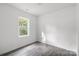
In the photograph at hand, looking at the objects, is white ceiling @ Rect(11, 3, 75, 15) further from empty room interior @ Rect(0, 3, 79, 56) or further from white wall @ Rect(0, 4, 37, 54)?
white wall @ Rect(0, 4, 37, 54)

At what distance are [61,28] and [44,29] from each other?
1.38 metres

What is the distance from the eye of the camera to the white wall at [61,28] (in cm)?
286

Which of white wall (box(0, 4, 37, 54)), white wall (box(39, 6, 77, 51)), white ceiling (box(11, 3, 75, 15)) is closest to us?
white wall (box(0, 4, 37, 54))

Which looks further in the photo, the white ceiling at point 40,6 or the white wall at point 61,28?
the white wall at point 61,28

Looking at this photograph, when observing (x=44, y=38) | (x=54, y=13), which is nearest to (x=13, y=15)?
(x=54, y=13)

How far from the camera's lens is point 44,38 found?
4.39m

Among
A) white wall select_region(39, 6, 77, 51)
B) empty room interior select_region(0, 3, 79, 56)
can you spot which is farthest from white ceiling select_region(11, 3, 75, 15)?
white wall select_region(39, 6, 77, 51)

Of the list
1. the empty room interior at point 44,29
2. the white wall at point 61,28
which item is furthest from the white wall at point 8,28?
the white wall at point 61,28

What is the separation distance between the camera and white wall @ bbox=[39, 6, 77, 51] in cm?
286

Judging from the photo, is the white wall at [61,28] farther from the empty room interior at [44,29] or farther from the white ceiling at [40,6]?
the white ceiling at [40,6]

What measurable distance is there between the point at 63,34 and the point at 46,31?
1.29m

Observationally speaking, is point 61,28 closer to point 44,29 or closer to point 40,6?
point 44,29

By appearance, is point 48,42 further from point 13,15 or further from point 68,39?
point 13,15

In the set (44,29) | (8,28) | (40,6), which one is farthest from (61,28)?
(8,28)
